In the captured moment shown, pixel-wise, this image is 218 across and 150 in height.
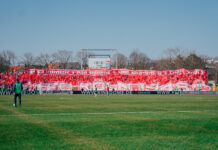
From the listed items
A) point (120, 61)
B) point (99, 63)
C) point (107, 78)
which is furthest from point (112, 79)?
point (120, 61)

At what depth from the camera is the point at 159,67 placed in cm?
11312

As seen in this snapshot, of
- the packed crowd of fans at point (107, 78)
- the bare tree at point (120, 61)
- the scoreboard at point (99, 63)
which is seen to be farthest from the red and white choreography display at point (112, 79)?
the bare tree at point (120, 61)

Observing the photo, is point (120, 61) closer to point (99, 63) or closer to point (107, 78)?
point (107, 78)

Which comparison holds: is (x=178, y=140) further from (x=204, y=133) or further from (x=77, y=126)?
(x=77, y=126)

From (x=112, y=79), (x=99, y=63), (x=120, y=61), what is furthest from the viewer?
(x=120, y=61)

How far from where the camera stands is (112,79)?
69812 millimetres

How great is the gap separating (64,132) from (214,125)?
5.63m

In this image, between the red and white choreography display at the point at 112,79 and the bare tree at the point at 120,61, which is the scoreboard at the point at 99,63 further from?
the bare tree at the point at 120,61

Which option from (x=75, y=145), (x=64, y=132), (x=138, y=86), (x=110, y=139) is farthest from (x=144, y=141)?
(x=138, y=86)

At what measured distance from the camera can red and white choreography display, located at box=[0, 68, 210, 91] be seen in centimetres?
6631

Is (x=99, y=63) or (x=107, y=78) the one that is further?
(x=107, y=78)

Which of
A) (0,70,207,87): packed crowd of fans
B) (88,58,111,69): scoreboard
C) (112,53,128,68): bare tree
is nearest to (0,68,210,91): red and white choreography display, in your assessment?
(0,70,207,87): packed crowd of fans

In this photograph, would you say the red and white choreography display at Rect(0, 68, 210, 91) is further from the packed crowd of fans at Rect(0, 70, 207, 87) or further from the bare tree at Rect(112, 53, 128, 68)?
the bare tree at Rect(112, 53, 128, 68)

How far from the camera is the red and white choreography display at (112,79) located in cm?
6631
